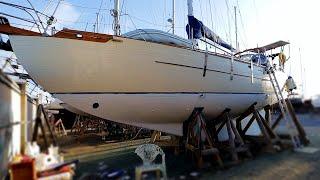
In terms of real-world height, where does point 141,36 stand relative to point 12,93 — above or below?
above

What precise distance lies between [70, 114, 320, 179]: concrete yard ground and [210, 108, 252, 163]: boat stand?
1.26 ft

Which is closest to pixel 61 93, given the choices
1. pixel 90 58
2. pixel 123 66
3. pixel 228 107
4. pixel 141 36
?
pixel 90 58

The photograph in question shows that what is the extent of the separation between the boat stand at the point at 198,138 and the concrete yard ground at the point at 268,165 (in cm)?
33

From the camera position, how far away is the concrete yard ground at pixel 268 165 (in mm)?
4208

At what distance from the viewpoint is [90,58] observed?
6172 millimetres

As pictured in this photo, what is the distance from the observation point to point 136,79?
711 centimetres

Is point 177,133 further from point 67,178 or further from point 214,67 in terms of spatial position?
point 67,178

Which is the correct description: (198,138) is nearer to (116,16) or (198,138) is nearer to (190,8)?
(190,8)

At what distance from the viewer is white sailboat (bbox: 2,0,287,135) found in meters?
5.68

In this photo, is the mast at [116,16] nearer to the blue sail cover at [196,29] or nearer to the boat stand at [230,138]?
the blue sail cover at [196,29]

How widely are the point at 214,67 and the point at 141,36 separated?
2282mm

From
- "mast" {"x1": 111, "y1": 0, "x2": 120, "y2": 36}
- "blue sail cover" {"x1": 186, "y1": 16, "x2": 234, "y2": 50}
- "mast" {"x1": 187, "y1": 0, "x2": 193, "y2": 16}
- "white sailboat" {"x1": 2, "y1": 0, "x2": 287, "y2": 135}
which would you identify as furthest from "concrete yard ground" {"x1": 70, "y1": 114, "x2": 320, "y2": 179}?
"mast" {"x1": 111, "y1": 0, "x2": 120, "y2": 36}

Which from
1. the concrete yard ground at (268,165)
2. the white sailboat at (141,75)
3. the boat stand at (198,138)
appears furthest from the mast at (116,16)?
the concrete yard ground at (268,165)

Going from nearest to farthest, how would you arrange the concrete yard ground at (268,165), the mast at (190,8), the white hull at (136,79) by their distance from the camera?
the concrete yard ground at (268,165)
the white hull at (136,79)
the mast at (190,8)
